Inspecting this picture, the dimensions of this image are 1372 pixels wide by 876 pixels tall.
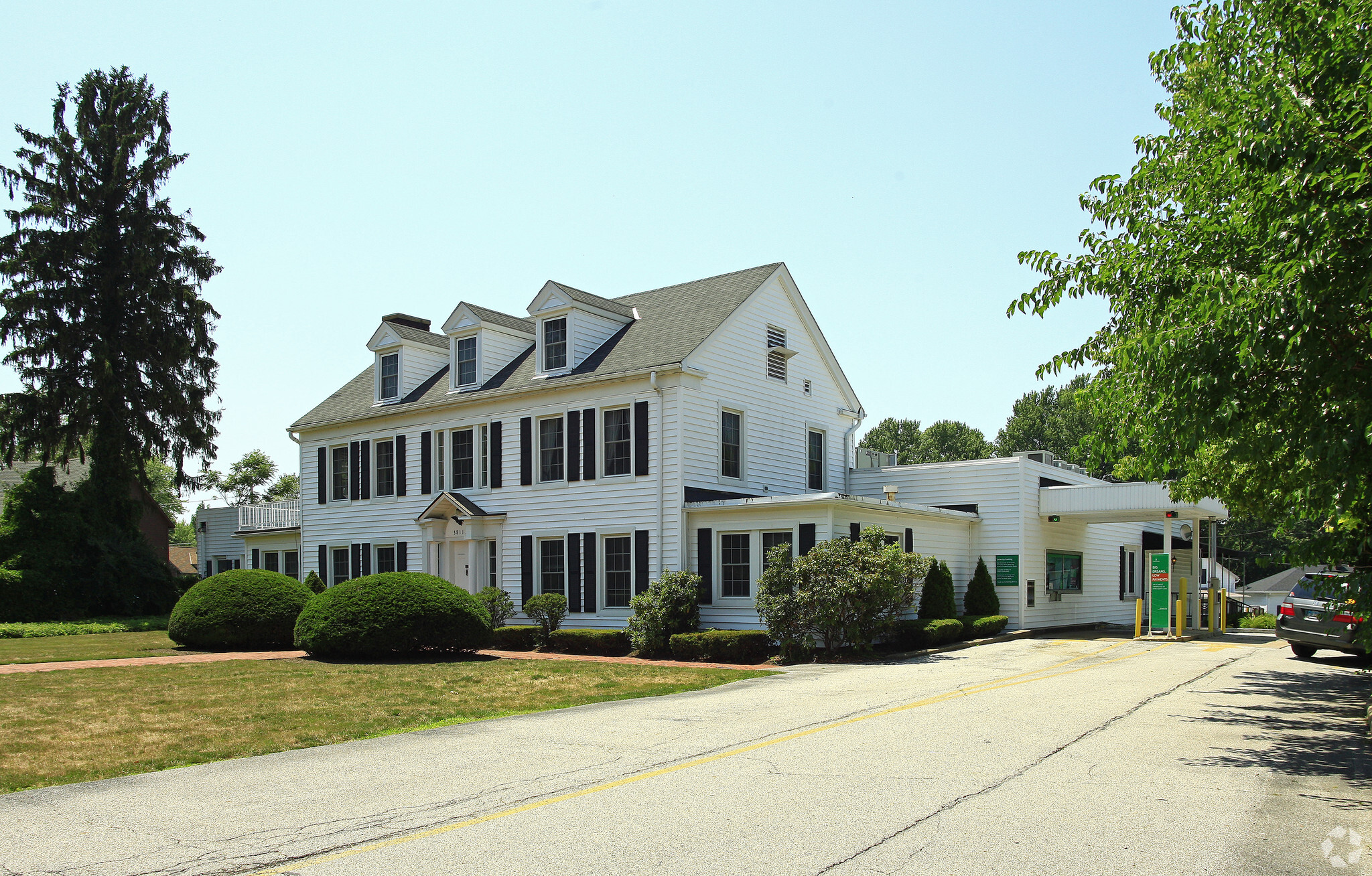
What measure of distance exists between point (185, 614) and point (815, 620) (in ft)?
47.1

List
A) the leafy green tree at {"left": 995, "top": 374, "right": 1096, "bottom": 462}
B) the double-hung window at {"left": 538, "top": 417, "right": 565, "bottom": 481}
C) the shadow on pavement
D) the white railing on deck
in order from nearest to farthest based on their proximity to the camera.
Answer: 1. the shadow on pavement
2. the double-hung window at {"left": 538, "top": 417, "right": 565, "bottom": 481}
3. the white railing on deck
4. the leafy green tree at {"left": 995, "top": 374, "right": 1096, "bottom": 462}

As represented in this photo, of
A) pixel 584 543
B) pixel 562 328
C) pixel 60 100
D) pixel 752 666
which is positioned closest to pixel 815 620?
pixel 752 666

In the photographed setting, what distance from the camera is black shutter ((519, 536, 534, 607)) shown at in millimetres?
26234

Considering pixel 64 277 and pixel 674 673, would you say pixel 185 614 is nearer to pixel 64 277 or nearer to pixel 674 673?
pixel 674 673

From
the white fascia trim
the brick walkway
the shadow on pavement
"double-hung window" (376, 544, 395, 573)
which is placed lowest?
the brick walkway

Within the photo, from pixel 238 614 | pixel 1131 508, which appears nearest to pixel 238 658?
pixel 238 614

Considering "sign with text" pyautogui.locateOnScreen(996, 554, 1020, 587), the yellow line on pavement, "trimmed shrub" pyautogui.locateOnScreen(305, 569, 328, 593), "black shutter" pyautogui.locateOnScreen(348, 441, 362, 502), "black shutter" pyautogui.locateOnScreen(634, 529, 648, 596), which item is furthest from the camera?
"black shutter" pyautogui.locateOnScreen(348, 441, 362, 502)

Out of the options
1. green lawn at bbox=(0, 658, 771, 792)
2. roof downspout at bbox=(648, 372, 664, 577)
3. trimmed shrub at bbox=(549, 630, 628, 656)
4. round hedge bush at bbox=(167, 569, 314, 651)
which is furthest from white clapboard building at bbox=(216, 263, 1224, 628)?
round hedge bush at bbox=(167, 569, 314, 651)

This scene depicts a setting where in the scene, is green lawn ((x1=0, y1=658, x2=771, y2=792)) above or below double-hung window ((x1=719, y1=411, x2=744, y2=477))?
below

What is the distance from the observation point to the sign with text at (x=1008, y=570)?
2672 cm

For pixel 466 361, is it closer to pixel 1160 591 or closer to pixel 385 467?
pixel 385 467

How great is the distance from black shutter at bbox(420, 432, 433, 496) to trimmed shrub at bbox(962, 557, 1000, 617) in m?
14.9

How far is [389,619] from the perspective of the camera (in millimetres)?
19875

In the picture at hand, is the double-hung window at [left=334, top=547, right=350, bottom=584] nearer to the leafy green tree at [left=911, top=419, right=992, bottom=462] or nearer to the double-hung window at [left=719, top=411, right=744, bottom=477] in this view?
the double-hung window at [left=719, top=411, right=744, bottom=477]
